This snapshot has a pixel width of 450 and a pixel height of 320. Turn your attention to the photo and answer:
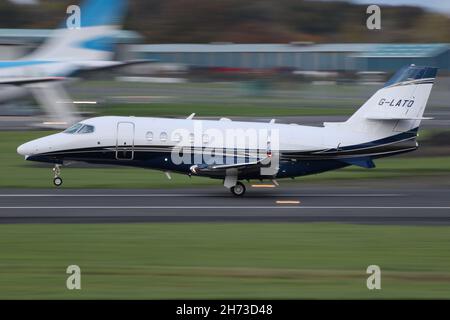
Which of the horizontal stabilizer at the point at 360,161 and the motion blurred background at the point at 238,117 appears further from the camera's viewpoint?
the horizontal stabilizer at the point at 360,161

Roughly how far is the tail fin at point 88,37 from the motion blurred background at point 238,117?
5.60ft

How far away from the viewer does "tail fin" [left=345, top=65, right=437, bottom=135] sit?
2648 cm

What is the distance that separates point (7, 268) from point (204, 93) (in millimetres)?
50123

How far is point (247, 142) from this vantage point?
85.9 ft

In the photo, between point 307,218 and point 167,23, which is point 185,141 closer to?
point 307,218

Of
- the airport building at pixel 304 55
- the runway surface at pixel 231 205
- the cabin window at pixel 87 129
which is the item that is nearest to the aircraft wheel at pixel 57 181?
Result: the runway surface at pixel 231 205

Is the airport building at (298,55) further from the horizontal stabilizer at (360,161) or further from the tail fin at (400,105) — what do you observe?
the horizontal stabilizer at (360,161)

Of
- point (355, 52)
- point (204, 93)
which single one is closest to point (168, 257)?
point (204, 93)

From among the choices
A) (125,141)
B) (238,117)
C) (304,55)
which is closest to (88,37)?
(238,117)

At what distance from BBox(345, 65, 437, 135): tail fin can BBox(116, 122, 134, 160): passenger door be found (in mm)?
6560

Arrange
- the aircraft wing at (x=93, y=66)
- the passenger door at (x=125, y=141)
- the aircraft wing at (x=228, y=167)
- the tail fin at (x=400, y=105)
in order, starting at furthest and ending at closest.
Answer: the aircraft wing at (x=93, y=66) < the tail fin at (x=400, y=105) < the passenger door at (x=125, y=141) < the aircraft wing at (x=228, y=167)

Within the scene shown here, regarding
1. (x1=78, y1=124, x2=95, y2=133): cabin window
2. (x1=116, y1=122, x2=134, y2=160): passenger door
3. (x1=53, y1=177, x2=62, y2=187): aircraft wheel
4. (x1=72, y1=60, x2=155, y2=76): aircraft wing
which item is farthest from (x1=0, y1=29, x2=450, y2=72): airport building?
(x1=116, y1=122, x2=134, y2=160): passenger door

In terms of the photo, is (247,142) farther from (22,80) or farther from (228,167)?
(22,80)

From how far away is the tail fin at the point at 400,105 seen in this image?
26.5 m
